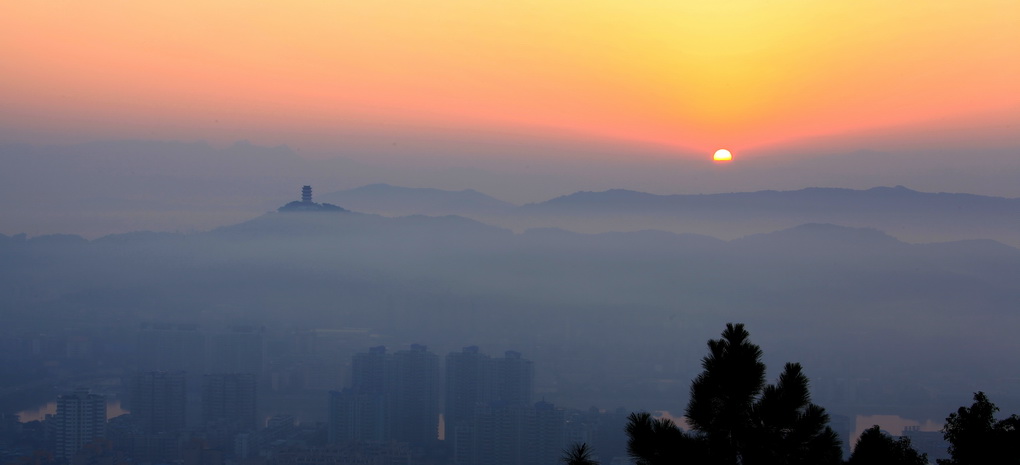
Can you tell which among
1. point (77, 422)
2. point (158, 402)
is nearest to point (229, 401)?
point (158, 402)

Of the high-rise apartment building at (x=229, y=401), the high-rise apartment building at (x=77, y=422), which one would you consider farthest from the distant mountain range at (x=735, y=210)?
the high-rise apartment building at (x=77, y=422)

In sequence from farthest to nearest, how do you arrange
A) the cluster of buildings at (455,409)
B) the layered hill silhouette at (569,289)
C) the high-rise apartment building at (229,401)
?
the layered hill silhouette at (569,289) < the high-rise apartment building at (229,401) < the cluster of buildings at (455,409)

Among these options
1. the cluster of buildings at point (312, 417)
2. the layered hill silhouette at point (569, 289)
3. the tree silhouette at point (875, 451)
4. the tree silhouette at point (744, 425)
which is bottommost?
the cluster of buildings at point (312, 417)

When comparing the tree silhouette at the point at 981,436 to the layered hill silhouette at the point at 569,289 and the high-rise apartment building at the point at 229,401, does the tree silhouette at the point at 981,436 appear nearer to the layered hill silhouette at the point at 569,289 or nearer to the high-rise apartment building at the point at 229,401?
the high-rise apartment building at the point at 229,401

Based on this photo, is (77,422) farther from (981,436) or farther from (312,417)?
(981,436)

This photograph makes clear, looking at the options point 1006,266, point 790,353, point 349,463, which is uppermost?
point 1006,266

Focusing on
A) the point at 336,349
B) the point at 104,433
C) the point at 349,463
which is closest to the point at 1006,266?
the point at 336,349

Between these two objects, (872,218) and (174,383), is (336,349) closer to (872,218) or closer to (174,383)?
(174,383)
